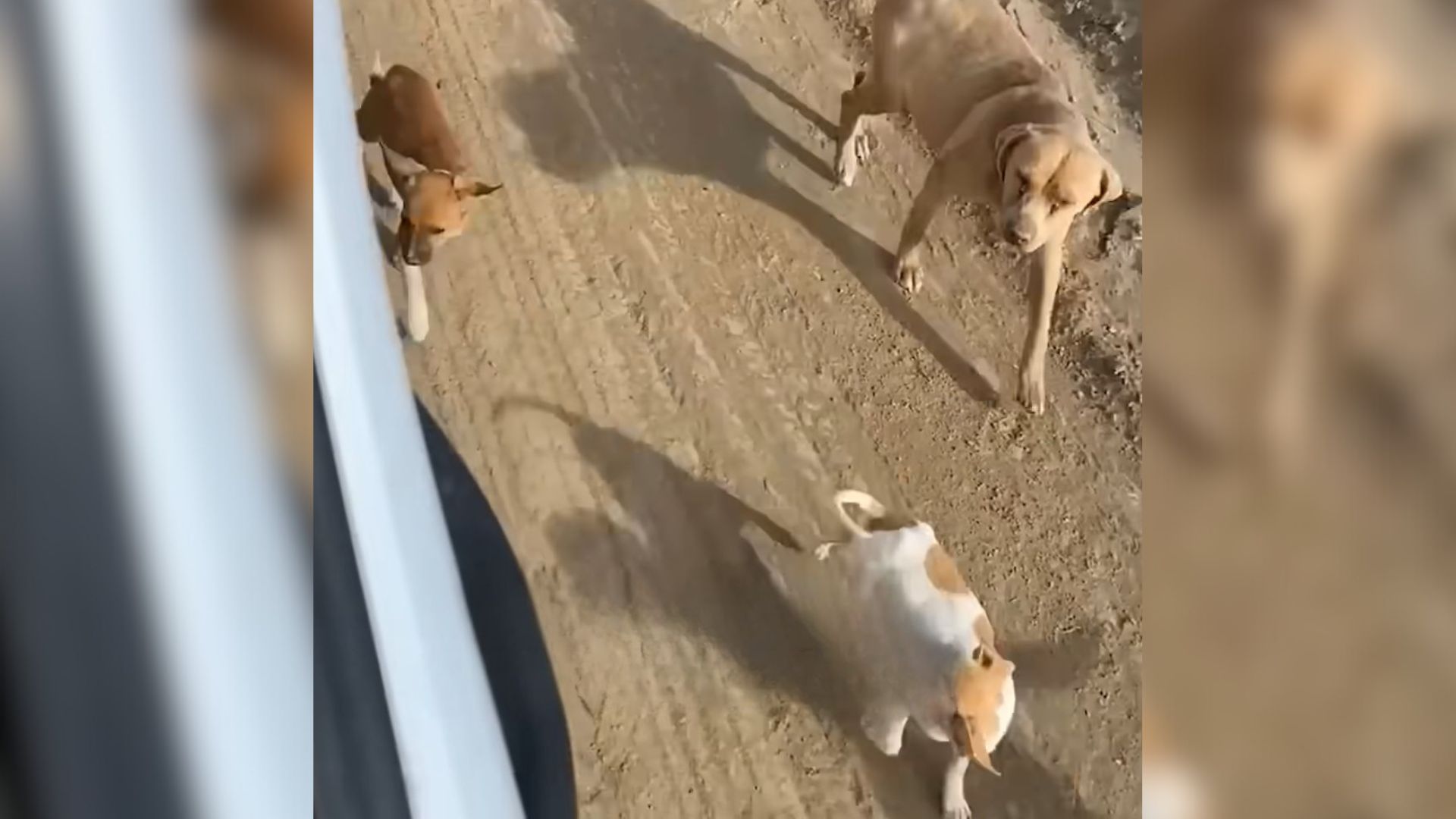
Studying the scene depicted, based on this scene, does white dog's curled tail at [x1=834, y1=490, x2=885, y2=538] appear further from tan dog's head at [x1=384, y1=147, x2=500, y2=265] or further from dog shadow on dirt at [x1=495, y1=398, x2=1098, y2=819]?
tan dog's head at [x1=384, y1=147, x2=500, y2=265]

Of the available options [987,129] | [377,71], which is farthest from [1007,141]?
[377,71]

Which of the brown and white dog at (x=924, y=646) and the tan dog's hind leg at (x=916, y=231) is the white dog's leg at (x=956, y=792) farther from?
the tan dog's hind leg at (x=916, y=231)

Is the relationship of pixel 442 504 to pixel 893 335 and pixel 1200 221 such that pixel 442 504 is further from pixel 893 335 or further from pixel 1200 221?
pixel 1200 221

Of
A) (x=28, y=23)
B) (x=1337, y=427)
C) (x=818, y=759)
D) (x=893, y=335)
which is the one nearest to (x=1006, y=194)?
(x=893, y=335)

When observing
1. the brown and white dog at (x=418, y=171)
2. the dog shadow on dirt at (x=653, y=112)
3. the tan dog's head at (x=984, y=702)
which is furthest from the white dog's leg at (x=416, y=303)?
the tan dog's head at (x=984, y=702)

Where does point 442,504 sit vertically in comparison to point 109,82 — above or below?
below

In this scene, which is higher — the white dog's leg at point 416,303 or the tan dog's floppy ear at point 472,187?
the tan dog's floppy ear at point 472,187

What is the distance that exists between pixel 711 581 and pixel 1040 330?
0.81 ft

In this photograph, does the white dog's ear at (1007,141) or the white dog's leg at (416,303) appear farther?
the white dog's leg at (416,303)

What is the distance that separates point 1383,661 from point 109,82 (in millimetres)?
487

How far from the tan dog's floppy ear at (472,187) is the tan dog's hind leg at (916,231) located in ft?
0.87

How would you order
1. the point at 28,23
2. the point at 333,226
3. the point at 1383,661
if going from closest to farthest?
1. the point at 28,23
2. the point at 1383,661
3. the point at 333,226

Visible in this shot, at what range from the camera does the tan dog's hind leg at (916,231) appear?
2.16 ft

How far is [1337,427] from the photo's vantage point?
450 millimetres
